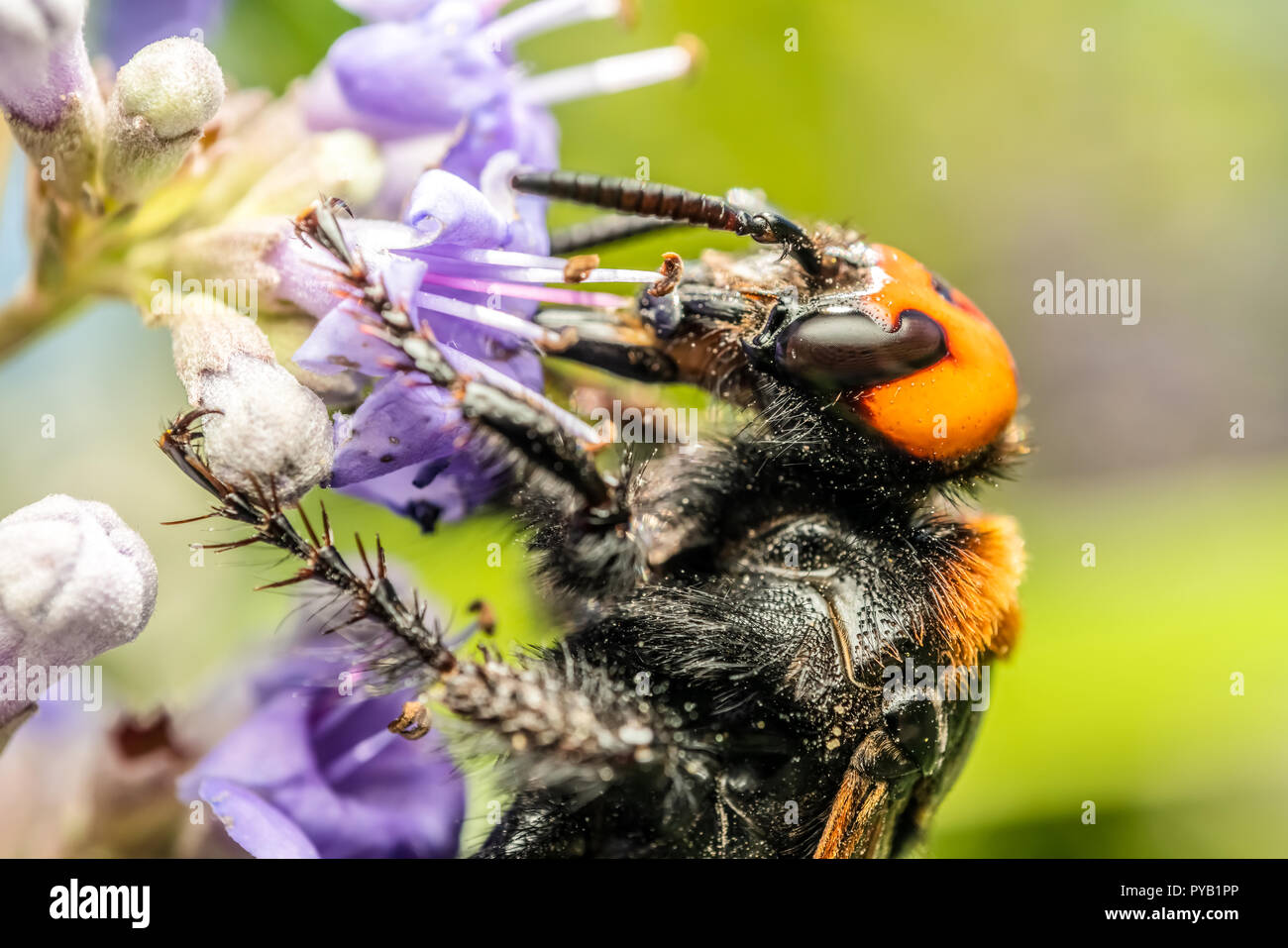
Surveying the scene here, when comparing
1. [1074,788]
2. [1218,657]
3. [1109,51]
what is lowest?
[1074,788]

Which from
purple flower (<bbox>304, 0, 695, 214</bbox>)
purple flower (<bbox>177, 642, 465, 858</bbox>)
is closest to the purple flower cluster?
purple flower (<bbox>304, 0, 695, 214</bbox>)

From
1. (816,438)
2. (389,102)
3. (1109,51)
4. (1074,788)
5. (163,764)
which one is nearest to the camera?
(816,438)

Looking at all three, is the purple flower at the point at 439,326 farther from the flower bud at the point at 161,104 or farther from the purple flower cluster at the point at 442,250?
the flower bud at the point at 161,104

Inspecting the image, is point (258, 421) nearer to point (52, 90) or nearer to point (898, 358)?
point (52, 90)

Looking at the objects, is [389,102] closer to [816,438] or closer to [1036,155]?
[816,438]

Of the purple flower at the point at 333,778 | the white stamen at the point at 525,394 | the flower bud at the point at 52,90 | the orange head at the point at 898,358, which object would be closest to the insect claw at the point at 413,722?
the purple flower at the point at 333,778

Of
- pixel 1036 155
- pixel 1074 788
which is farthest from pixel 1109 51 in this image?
pixel 1074 788
